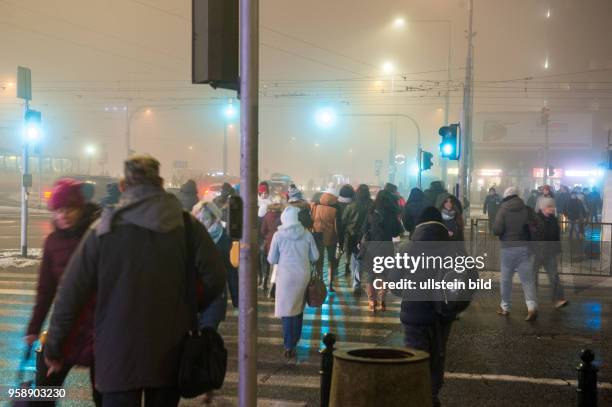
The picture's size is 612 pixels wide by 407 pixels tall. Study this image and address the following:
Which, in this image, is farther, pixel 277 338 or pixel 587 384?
pixel 277 338

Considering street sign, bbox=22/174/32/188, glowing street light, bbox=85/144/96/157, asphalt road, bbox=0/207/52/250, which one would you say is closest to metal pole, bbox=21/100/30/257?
street sign, bbox=22/174/32/188

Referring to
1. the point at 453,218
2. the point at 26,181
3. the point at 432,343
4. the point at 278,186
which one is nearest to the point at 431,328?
the point at 432,343

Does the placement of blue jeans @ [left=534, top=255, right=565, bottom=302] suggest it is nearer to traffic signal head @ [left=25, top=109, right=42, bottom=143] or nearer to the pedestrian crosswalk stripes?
the pedestrian crosswalk stripes

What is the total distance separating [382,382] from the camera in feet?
13.1

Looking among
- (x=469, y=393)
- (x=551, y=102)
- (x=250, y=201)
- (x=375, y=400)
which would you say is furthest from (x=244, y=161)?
(x=551, y=102)

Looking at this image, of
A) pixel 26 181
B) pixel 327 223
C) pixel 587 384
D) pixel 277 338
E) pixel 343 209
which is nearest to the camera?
pixel 587 384

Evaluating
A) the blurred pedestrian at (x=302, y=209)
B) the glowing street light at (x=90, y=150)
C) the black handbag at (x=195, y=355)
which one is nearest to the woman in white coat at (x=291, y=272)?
the blurred pedestrian at (x=302, y=209)

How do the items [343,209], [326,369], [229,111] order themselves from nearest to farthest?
[326,369]
[343,209]
[229,111]

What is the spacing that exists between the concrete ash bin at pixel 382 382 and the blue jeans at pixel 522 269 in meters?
6.53

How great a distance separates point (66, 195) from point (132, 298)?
146cm

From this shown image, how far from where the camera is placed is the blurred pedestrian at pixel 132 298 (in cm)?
333

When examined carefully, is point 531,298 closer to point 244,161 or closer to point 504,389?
point 504,389

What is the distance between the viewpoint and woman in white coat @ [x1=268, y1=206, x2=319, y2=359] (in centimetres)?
766

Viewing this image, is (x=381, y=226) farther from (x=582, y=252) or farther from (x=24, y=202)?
(x=24, y=202)
